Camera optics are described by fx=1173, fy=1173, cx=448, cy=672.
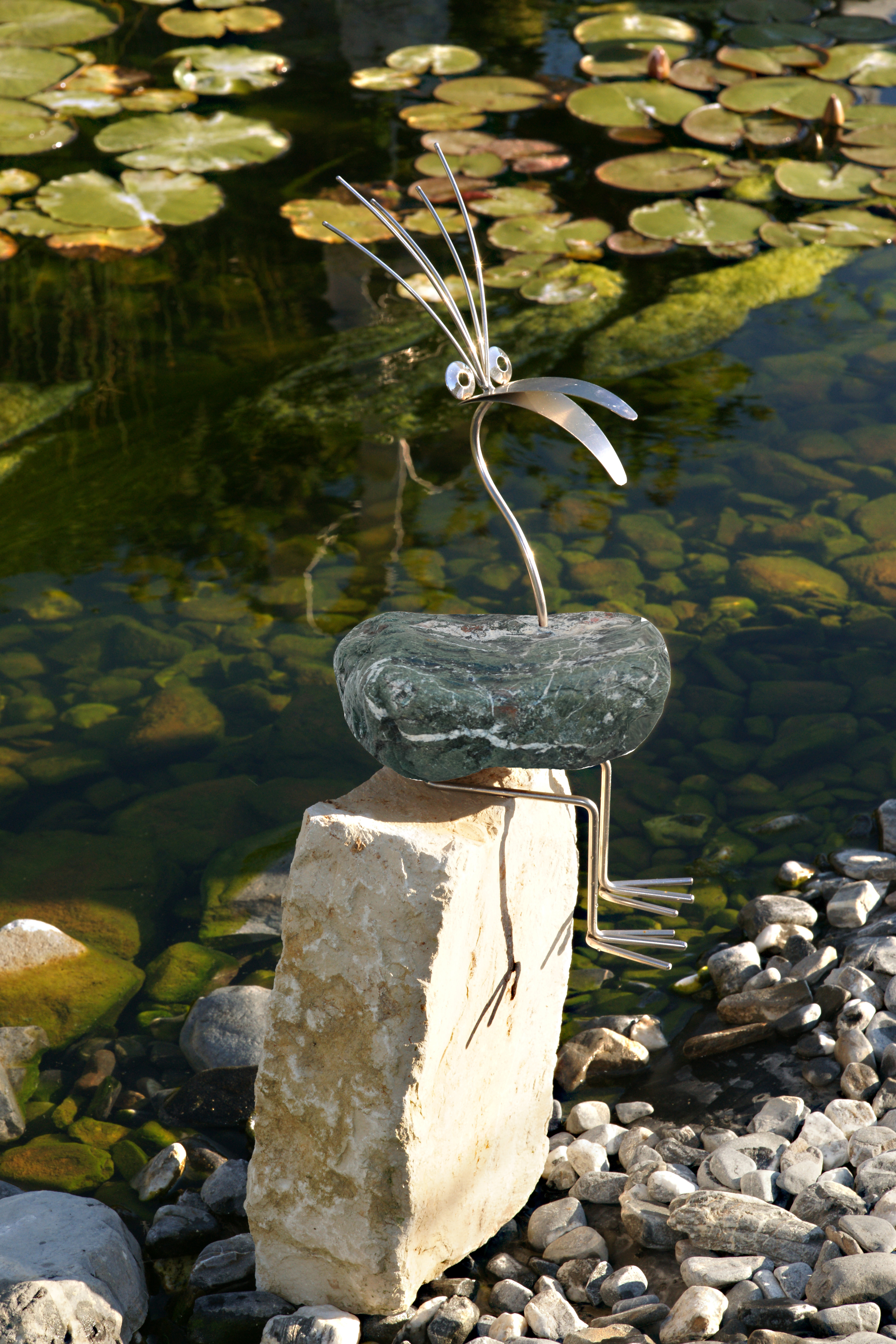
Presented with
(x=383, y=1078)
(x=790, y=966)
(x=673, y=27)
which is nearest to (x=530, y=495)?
(x=790, y=966)

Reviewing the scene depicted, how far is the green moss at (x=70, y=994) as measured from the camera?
234 centimetres

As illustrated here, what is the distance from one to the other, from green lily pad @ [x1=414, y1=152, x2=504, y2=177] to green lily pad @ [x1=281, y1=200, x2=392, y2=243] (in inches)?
14.4

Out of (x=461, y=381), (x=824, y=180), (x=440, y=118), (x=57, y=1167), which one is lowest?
(x=57, y=1167)

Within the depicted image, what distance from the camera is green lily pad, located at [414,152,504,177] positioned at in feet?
17.3

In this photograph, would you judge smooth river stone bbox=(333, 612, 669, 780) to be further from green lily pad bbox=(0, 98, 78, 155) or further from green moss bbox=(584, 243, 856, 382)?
green lily pad bbox=(0, 98, 78, 155)

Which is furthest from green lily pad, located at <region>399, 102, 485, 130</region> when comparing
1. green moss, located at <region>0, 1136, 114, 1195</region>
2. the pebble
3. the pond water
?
the pebble

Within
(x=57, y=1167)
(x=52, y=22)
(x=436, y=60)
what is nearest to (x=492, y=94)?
(x=436, y=60)

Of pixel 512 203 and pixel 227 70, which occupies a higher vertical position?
pixel 227 70

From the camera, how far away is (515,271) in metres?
4.79

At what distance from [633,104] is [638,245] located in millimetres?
1336

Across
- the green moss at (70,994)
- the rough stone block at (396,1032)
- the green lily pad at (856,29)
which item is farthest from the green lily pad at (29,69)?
the rough stone block at (396,1032)

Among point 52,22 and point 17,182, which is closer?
point 17,182

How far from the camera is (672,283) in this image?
15.6 feet

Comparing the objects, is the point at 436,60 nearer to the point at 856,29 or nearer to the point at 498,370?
the point at 856,29
